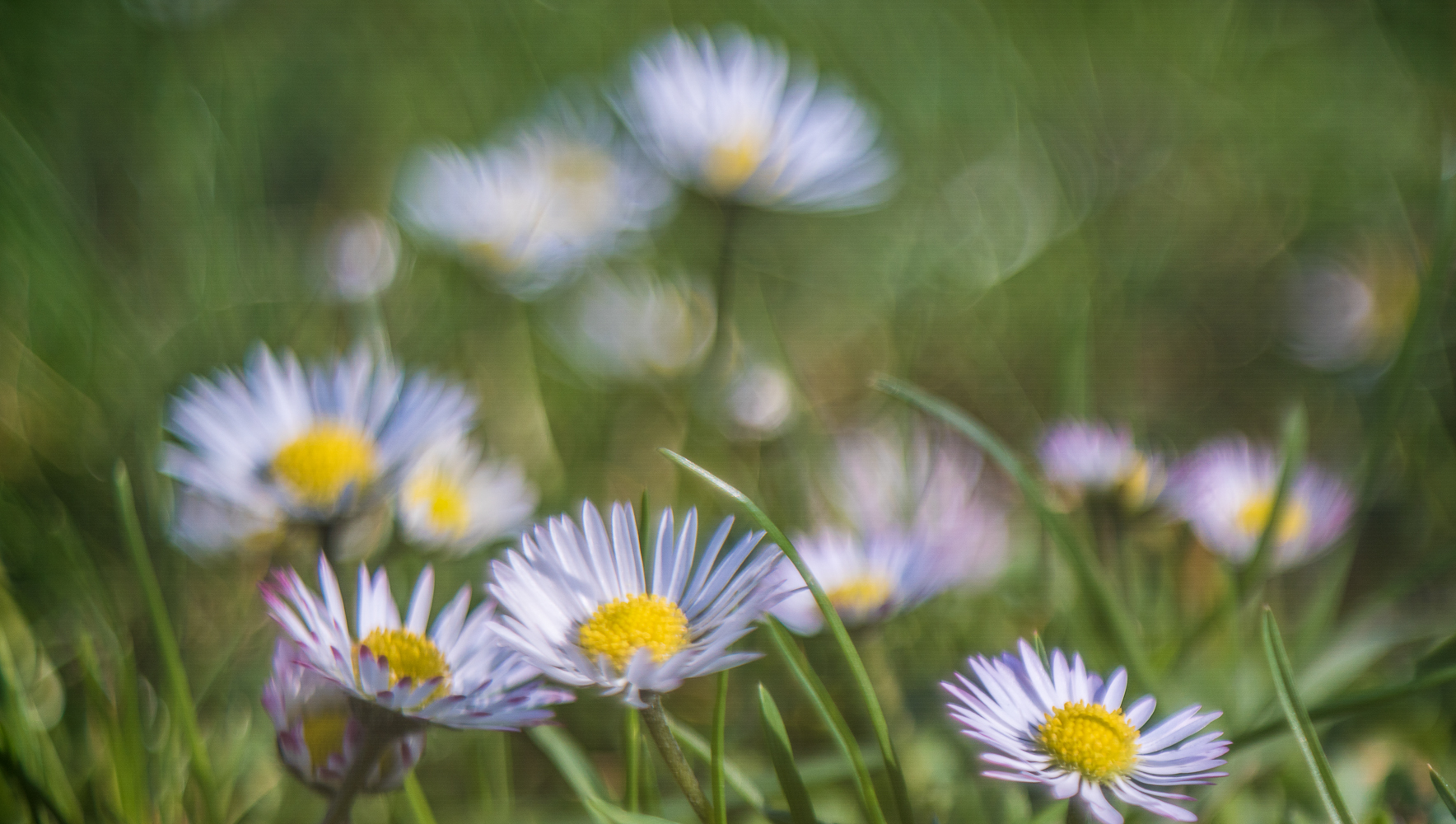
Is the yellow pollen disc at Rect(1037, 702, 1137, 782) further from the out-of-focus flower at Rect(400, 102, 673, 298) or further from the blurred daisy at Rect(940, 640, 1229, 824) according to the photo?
the out-of-focus flower at Rect(400, 102, 673, 298)

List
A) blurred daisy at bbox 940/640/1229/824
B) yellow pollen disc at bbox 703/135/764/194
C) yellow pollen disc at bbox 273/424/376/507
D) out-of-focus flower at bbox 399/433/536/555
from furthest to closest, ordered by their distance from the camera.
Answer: yellow pollen disc at bbox 703/135/764/194, out-of-focus flower at bbox 399/433/536/555, yellow pollen disc at bbox 273/424/376/507, blurred daisy at bbox 940/640/1229/824

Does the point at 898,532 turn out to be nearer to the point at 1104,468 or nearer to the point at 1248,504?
the point at 1104,468

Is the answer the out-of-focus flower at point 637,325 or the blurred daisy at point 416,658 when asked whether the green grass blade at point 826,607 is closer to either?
the blurred daisy at point 416,658

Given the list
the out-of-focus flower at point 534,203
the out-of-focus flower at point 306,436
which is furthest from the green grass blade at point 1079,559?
the out-of-focus flower at point 534,203

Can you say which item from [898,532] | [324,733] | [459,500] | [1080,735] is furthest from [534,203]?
[1080,735]

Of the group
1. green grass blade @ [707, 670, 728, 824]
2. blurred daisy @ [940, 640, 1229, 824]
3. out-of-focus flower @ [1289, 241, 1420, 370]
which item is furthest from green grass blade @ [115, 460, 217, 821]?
out-of-focus flower @ [1289, 241, 1420, 370]

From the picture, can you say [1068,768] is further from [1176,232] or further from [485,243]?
[1176,232]
